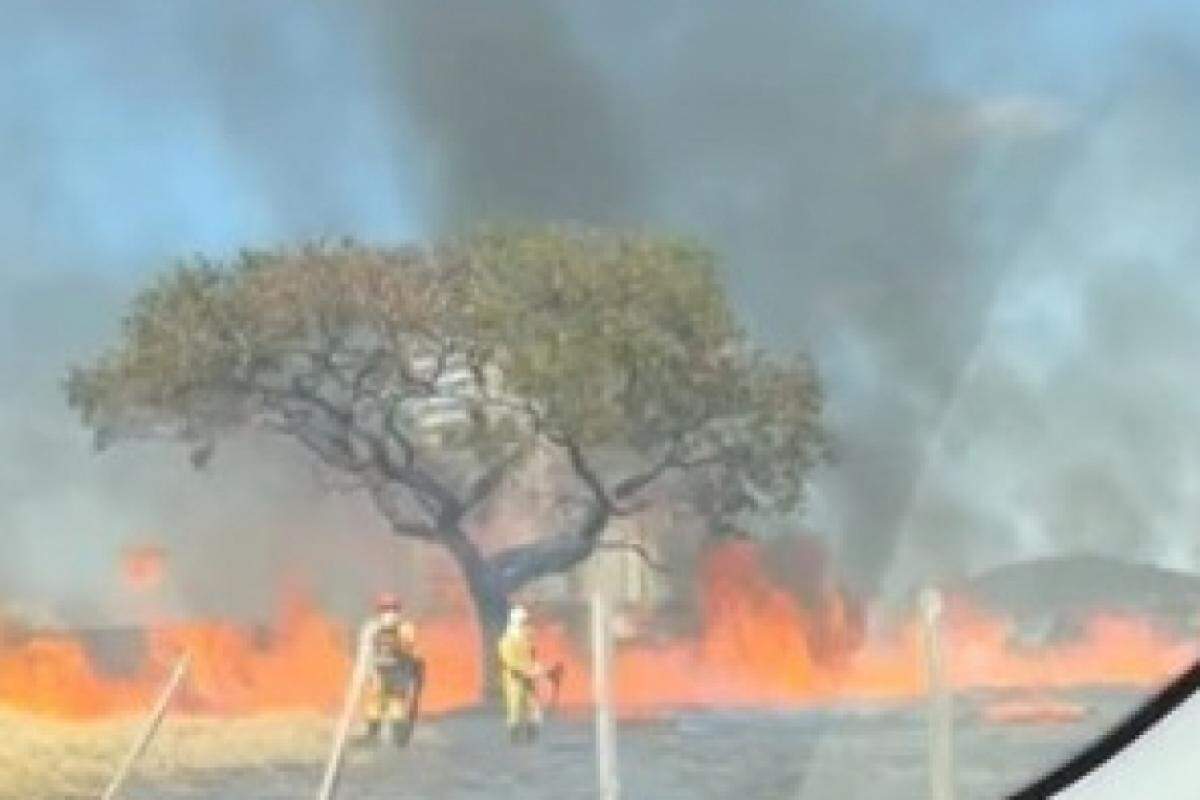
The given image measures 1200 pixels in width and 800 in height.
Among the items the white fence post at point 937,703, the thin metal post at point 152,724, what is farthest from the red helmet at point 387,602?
the white fence post at point 937,703

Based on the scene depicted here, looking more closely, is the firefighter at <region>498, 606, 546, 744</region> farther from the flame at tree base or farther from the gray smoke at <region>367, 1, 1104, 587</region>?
the gray smoke at <region>367, 1, 1104, 587</region>

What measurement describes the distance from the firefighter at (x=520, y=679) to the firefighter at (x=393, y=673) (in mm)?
58

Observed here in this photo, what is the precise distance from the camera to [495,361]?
3.87 ft

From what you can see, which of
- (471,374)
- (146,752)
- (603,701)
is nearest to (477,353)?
(471,374)

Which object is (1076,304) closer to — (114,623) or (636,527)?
(636,527)

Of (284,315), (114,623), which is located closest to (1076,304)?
(284,315)

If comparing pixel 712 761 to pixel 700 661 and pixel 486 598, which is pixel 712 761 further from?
pixel 486 598

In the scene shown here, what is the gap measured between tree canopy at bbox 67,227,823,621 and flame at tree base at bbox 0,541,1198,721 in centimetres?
6

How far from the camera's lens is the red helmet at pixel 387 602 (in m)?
1.21

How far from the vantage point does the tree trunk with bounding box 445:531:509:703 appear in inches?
47.4

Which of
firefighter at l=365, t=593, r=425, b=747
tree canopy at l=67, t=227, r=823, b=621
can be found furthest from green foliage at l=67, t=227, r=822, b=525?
firefighter at l=365, t=593, r=425, b=747

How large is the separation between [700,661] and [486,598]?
6.0 inches

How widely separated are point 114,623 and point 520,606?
275 mm

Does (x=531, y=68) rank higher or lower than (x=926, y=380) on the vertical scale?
higher
